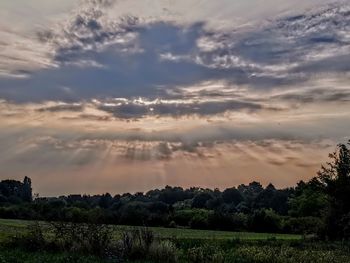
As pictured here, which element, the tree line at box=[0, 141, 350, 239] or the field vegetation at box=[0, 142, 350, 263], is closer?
the field vegetation at box=[0, 142, 350, 263]

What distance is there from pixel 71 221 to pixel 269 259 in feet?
36.9

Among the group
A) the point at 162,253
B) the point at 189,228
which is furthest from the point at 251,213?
the point at 162,253

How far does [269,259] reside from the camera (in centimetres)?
3105

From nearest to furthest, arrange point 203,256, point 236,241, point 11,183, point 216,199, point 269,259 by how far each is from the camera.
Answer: point 203,256 → point 269,259 → point 236,241 → point 216,199 → point 11,183

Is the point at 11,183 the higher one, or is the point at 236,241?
the point at 11,183

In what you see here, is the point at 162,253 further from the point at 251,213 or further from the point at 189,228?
the point at 251,213

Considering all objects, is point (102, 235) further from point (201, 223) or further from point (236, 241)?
point (201, 223)

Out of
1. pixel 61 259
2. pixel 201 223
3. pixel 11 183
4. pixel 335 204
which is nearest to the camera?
pixel 61 259

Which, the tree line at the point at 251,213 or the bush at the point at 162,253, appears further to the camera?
the tree line at the point at 251,213

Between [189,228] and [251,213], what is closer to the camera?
[189,228]

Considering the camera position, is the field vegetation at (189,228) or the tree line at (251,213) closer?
the field vegetation at (189,228)

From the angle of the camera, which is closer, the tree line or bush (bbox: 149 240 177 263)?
bush (bbox: 149 240 177 263)

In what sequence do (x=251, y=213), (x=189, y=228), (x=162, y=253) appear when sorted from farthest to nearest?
1. (x=251, y=213)
2. (x=189, y=228)
3. (x=162, y=253)

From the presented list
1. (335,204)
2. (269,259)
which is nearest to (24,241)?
(269,259)
